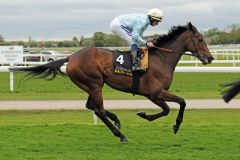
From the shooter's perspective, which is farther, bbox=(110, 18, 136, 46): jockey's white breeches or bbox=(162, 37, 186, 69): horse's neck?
bbox=(162, 37, 186, 69): horse's neck

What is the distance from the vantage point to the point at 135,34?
9047 millimetres

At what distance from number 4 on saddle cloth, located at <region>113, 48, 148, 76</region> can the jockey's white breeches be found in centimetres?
28

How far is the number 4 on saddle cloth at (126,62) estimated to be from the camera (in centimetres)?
905

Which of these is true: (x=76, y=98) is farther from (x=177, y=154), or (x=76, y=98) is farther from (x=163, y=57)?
(x=177, y=154)

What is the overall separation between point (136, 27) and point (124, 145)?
6.01 ft

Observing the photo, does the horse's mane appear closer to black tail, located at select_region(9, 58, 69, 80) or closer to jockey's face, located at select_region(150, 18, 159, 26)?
jockey's face, located at select_region(150, 18, 159, 26)

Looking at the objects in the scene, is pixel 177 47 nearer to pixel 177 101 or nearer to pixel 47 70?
pixel 177 101

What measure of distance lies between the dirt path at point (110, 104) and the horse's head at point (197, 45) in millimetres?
4475

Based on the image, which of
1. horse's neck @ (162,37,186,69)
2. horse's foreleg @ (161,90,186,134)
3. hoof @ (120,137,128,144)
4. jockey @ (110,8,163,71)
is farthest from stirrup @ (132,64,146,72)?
hoof @ (120,137,128,144)

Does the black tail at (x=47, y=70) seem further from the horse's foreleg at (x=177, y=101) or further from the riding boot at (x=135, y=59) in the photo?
the horse's foreleg at (x=177, y=101)

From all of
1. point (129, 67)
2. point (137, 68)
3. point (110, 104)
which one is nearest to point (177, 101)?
point (137, 68)

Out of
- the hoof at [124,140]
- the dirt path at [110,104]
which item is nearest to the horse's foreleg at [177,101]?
the hoof at [124,140]

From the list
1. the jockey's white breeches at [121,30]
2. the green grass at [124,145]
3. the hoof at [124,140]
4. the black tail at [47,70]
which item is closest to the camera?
the green grass at [124,145]

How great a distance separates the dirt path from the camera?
551 inches
